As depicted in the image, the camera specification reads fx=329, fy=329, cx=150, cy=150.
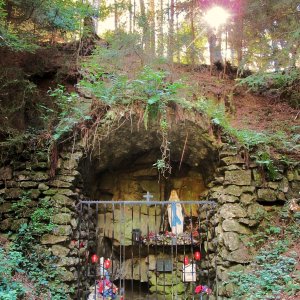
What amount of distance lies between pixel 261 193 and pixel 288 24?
2.98 metres

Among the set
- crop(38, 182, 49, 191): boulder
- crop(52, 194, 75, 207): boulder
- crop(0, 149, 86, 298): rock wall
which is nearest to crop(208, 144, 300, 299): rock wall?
crop(0, 149, 86, 298): rock wall

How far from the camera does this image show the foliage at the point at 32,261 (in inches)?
167

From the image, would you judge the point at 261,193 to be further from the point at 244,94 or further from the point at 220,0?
the point at 220,0

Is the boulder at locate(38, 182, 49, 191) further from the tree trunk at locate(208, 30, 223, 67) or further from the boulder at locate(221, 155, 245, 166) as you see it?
the tree trunk at locate(208, 30, 223, 67)

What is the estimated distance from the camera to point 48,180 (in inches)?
214

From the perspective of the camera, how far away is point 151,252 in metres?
6.82

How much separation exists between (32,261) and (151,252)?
2.65 metres

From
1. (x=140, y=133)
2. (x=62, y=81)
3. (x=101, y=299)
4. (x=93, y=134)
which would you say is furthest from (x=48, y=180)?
(x=62, y=81)

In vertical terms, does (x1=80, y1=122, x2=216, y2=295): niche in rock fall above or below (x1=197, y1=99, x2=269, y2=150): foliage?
below

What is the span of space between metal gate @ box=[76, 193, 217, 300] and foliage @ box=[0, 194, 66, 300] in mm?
618

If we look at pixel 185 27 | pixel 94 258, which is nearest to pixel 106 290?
pixel 94 258

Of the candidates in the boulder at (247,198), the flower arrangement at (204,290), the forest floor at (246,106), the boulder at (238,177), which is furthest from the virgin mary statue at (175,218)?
the forest floor at (246,106)

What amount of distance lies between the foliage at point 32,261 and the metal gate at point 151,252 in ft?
A: 2.03

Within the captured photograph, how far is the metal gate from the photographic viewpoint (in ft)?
18.9
